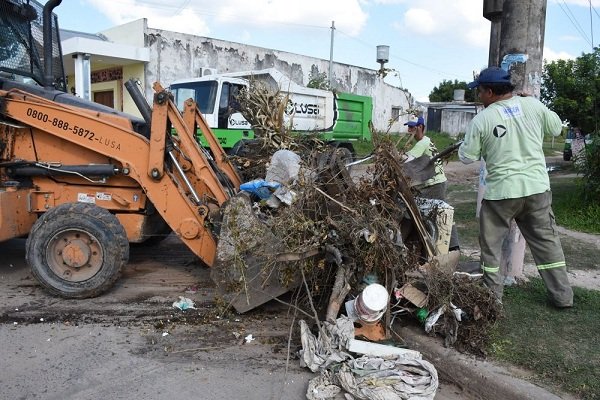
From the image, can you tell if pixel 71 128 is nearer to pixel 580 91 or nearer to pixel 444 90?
pixel 580 91

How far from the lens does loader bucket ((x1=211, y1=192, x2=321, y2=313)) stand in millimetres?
4156

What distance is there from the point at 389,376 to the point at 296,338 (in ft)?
3.45

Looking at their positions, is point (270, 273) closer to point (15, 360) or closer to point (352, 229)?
point (352, 229)

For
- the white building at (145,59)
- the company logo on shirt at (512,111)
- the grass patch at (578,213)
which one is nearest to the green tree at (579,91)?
the grass patch at (578,213)

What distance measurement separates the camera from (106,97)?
2088 cm

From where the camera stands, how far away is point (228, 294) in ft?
14.5

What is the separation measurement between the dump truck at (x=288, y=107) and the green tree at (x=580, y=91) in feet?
12.8

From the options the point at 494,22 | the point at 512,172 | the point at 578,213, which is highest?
the point at 494,22

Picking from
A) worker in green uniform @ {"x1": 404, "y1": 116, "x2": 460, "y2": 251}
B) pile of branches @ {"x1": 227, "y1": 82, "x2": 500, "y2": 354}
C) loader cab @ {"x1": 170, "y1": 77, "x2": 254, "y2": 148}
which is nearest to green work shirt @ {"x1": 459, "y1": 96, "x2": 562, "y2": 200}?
pile of branches @ {"x1": 227, "y1": 82, "x2": 500, "y2": 354}

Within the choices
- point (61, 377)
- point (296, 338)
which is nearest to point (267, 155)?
point (296, 338)

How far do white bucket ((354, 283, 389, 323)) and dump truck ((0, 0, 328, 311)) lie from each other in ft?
2.80

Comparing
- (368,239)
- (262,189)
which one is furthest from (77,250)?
(368,239)

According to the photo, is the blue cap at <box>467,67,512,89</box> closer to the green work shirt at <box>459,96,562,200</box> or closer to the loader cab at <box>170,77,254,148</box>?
the green work shirt at <box>459,96,562,200</box>

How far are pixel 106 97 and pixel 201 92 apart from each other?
11.0 metres
